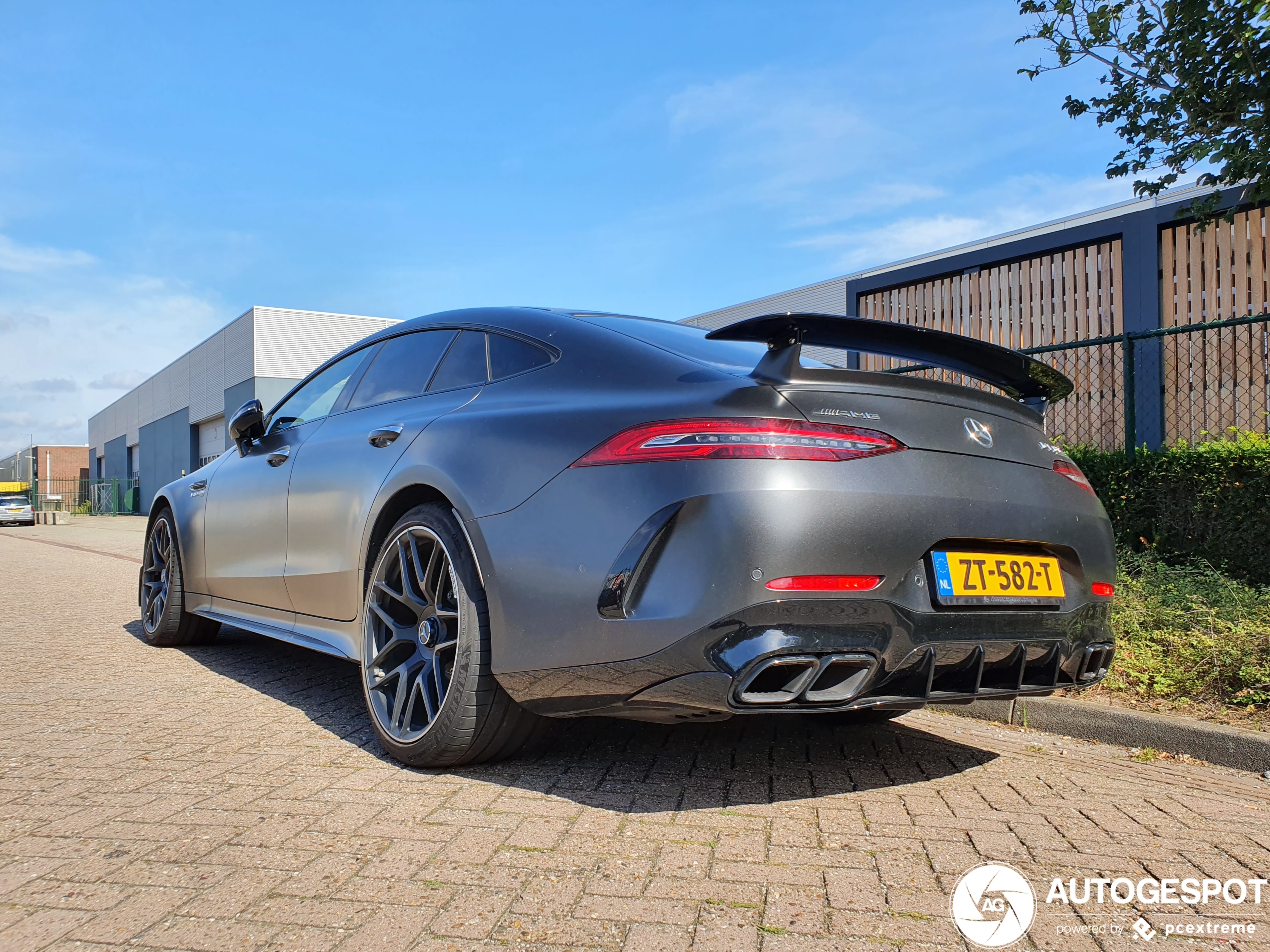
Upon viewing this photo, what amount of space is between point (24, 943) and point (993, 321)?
40.0ft

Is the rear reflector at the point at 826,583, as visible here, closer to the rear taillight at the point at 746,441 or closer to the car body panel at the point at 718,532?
the car body panel at the point at 718,532

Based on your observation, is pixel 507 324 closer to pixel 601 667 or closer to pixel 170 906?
pixel 601 667

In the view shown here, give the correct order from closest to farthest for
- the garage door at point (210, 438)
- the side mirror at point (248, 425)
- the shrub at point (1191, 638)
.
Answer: the shrub at point (1191, 638) → the side mirror at point (248, 425) → the garage door at point (210, 438)

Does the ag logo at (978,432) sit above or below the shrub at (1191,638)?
above

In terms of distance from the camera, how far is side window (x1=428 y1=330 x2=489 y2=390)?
11.1ft

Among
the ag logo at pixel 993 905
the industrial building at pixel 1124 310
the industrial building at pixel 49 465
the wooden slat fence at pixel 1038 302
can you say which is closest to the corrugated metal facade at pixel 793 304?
the industrial building at pixel 1124 310

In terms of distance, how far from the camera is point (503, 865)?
2275 mm

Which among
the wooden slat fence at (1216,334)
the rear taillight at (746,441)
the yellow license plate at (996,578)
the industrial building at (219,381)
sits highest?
the industrial building at (219,381)

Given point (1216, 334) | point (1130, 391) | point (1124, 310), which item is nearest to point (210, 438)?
point (1124, 310)

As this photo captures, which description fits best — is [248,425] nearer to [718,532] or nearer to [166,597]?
[166,597]

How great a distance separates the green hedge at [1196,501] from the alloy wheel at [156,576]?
5.79 metres

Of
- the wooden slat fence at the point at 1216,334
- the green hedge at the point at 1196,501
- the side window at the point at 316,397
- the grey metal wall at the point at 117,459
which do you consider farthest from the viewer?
the grey metal wall at the point at 117,459

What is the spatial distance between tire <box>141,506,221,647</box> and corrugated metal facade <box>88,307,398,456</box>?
89.7ft

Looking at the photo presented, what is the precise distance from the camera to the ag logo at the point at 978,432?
2754 millimetres
